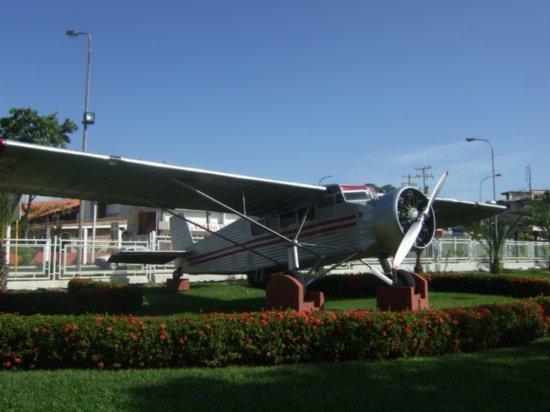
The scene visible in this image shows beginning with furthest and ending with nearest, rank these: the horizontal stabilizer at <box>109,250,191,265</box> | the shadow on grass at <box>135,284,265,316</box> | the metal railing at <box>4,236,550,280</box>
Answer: the metal railing at <box>4,236,550,280</box> < the horizontal stabilizer at <box>109,250,191,265</box> < the shadow on grass at <box>135,284,265,316</box>

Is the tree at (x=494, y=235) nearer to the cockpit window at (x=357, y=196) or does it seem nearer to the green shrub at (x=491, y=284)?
the green shrub at (x=491, y=284)

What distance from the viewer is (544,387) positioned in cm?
669

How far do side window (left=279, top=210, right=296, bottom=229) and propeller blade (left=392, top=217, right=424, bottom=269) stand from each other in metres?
3.96

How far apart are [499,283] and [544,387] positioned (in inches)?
553

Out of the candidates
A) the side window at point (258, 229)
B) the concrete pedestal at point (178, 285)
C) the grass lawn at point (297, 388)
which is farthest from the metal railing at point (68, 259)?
the grass lawn at point (297, 388)

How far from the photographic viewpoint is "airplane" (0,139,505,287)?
463 inches

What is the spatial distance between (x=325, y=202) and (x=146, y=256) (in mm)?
8048

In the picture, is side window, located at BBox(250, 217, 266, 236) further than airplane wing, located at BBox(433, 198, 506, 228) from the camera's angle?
No

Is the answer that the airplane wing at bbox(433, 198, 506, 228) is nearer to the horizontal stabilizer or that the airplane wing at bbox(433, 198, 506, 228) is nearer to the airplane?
the airplane

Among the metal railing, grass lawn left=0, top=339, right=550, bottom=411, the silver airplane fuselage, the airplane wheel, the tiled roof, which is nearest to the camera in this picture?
grass lawn left=0, top=339, right=550, bottom=411

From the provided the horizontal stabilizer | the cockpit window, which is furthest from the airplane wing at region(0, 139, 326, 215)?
the horizontal stabilizer

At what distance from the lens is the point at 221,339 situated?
7.78 metres

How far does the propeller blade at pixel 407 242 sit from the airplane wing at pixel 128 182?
2.89m

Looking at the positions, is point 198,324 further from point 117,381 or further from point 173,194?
point 173,194
